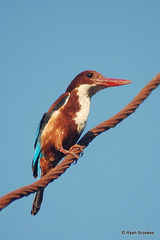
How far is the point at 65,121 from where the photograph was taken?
3.87m

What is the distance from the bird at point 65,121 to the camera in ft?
12.7

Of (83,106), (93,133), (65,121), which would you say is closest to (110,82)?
(83,106)

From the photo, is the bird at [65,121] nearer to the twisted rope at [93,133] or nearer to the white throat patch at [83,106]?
the white throat patch at [83,106]

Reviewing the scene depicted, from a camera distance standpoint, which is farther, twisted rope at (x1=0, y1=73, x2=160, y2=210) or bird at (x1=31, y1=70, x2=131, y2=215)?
bird at (x1=31, y1=70, x2=131, y2=215)

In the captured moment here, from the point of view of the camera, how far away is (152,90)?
2.57 metres

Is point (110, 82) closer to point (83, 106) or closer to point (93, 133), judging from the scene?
point (83, 106)

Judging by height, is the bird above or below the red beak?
below

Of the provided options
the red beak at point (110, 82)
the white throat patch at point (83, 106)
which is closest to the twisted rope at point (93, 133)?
the white throat patch at point (83, 106)

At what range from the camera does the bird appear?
152 inches

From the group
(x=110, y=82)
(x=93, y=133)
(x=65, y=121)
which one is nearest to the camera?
(x=93, y=133)

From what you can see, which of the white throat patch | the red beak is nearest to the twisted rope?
the white throat patch

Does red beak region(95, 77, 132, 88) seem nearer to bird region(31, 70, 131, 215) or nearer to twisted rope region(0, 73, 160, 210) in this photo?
bird region(31, 70, 131, 215)

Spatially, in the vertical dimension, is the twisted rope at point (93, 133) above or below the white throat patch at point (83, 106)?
below

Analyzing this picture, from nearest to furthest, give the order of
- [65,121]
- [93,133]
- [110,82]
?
[93,133], [65,121], [110,82]
